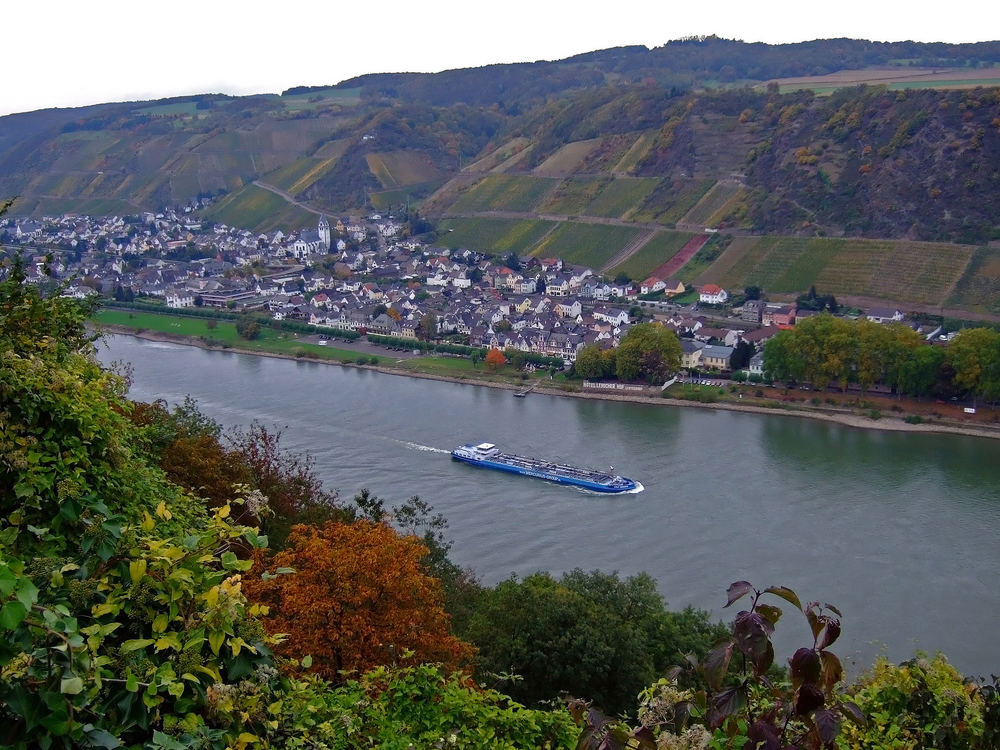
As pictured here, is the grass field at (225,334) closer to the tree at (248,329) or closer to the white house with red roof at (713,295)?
the tree at (248,329)

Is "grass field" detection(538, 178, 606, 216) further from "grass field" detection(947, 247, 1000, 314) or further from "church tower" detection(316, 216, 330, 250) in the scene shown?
"grass field" detection(947, 247, 1000, 314)

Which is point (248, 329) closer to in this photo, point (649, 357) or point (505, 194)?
point (649, 357)

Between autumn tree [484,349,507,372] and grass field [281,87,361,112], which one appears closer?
autumn tree [484,349,507,372]

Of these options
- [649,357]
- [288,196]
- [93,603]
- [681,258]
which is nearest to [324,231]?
[288,196]

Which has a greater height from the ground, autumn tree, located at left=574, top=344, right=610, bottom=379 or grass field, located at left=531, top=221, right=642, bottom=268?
grass field, located at left=531, top=221, right=642, bottom=268

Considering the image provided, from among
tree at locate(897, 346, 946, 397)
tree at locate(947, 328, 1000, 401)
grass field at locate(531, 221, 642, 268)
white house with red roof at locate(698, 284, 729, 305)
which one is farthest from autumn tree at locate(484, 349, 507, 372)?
grass field at locate(531, 221, 642, 268)

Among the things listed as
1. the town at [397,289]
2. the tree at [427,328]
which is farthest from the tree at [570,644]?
the tree at [427,328]

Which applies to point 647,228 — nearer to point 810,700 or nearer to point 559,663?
point 559,663
